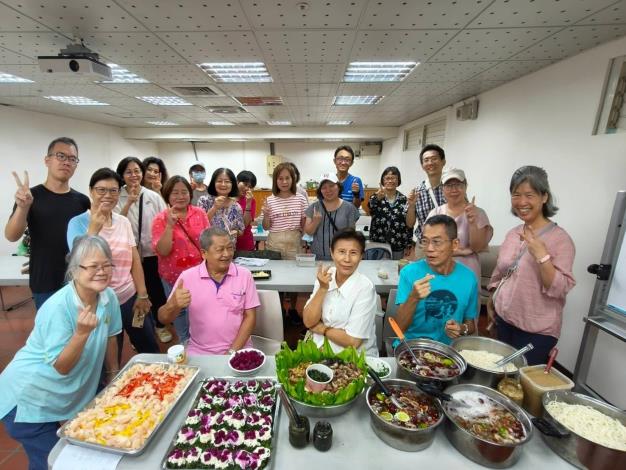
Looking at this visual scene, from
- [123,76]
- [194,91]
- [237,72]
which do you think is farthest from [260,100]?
[123,76]

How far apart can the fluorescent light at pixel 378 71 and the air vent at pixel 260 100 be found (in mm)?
1542

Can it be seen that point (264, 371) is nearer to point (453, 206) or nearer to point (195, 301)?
point (195, 301)

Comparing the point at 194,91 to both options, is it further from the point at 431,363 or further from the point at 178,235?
the point at 431,363

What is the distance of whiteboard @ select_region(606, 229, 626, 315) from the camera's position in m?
1.81

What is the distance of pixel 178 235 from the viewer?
246cm

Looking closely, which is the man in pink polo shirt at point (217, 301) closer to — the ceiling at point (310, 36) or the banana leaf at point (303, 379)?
the banana leaf at point (303, 379)

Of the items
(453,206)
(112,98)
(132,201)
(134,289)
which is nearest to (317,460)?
(134,289)

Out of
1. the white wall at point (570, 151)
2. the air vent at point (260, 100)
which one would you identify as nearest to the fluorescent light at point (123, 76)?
the air vent at point (260, 100)

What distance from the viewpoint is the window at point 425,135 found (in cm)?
550

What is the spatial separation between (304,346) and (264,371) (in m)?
0.26

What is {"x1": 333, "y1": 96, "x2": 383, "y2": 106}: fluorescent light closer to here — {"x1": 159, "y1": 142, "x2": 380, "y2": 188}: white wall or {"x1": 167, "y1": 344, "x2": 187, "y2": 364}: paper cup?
{"x1": 167, "y1": 344, "x2": 187, "y2": 364}: paper cup

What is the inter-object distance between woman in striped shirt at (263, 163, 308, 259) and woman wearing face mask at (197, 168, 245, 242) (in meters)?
0.34

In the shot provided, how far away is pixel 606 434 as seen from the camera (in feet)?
3.00

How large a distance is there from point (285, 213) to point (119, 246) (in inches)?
62.7
